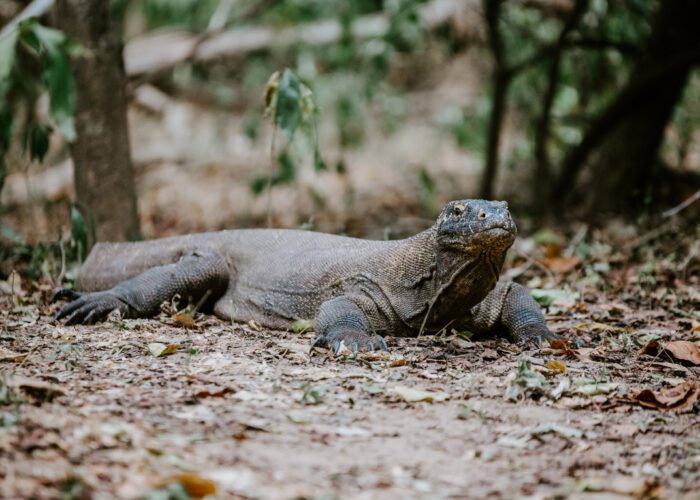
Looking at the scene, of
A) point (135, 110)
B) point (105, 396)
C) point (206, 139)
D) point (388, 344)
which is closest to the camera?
point (105, 396)

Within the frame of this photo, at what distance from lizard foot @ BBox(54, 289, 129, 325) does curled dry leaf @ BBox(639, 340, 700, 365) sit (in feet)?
9.52

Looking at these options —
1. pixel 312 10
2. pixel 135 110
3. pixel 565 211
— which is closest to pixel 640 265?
pixel 565 211

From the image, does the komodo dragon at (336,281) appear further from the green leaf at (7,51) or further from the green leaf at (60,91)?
the green leaf at (7,51)

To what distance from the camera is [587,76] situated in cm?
948

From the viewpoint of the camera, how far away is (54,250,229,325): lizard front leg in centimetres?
469

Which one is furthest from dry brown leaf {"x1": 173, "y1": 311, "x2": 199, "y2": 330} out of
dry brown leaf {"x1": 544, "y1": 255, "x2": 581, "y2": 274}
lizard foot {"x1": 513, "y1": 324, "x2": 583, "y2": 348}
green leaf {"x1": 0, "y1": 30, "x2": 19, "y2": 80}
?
dry brown leaf {"x1": 544, "y1": 255, "x2": 581, "y2": 274}

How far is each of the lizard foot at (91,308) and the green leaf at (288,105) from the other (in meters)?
1.62

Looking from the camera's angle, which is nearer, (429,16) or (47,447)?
(47,447)

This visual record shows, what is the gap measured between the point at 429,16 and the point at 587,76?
6.43 ft

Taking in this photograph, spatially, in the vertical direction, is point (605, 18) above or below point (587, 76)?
above

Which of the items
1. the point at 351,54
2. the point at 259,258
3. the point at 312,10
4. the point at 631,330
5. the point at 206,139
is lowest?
the point at 631,330

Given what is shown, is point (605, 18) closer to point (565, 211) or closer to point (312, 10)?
point (565, 211)

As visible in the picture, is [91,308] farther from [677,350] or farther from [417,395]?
[677,350]

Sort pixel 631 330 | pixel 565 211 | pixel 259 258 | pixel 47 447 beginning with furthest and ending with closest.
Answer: pixel 565 211 → pixel 259 258 → pixel 631 330 → pixel 47 447
